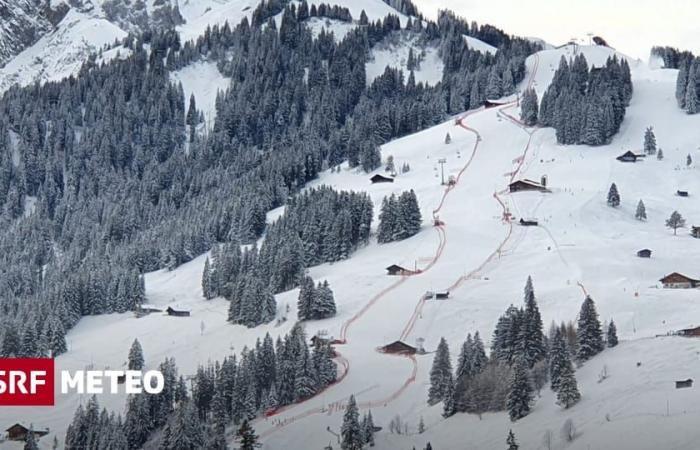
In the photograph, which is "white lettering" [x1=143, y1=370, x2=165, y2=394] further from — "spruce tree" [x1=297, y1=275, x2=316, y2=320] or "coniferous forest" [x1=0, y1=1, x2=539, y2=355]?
"coniferous forest" [x1=0, y1=1, x2=539, y2=355]

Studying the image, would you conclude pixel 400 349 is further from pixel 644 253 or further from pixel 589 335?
pixel 644 253

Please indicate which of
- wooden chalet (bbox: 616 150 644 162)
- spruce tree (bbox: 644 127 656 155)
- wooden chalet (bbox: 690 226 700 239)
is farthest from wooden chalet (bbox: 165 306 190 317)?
spruce tree (bbox: 644 127 656 155)

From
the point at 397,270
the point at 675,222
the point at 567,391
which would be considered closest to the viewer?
the point at 567,391

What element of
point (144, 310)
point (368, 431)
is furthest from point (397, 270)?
point (368, 431)

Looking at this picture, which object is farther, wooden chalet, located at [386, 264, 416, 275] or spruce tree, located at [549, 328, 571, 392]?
wooden chalet, located at [386, 264, 416, 275]

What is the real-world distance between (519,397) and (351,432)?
10627 mm

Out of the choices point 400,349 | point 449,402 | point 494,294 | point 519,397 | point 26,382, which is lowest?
point 26,382

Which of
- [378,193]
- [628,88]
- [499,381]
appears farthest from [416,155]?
[499,381]

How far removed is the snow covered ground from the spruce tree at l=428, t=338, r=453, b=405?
6.24ft

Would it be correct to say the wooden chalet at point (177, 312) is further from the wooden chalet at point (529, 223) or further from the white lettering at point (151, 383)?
the wooden chalet at point (529, 223)

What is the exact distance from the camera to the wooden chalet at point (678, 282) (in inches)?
3898

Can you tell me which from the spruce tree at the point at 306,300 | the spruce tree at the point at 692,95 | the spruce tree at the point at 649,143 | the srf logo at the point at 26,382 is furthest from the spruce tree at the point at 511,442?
the spruce tree at the point at 692,95

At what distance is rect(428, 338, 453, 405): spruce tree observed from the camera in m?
77.9

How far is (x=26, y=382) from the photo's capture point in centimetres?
10275
